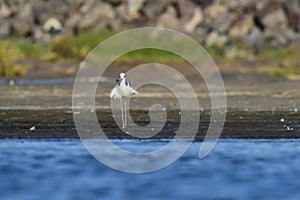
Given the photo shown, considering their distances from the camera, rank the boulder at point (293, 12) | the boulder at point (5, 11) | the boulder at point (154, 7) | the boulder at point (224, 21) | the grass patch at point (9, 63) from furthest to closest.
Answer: the boulder at point (154, 7) < the boulder at point (5, 11) < the boulder at point (293, 12) < the boulder at point (224, 21) < the grass patch at point (9, 63)

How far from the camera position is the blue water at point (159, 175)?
11078 mm

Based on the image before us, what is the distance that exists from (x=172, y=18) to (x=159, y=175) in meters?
28.3

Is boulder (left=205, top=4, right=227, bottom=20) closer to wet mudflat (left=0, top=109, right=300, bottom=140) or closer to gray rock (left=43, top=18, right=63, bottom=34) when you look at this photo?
gray rock (left=43, top=18, right=63, bottom=34)

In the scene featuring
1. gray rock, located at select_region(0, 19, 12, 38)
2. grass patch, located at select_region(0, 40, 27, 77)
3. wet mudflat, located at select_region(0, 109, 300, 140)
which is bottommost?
wet mudflat, located at select_region(0, 109, 300, 140)

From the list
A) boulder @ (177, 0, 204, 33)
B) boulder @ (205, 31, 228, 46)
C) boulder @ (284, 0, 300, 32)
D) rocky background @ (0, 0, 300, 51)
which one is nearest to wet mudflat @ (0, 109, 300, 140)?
boulder @ (205, 31, 228, 46)

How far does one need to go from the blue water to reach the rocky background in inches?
861

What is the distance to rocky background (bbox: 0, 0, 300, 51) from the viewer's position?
37469 mm

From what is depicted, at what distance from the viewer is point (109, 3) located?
4134 centimetres

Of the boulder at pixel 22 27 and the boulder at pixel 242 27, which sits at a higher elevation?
the boulder at pixel 242 27

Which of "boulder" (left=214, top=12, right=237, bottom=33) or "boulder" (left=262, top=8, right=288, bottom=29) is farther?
"boulder" (left=262, top=8, right=288, bottom=29)

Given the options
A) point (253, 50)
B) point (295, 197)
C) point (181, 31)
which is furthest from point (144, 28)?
point (295, 197)

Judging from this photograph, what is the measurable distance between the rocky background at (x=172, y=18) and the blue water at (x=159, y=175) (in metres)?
21.9

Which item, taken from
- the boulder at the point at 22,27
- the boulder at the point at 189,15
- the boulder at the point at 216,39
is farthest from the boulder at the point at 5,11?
the boulder at the point at 216,39

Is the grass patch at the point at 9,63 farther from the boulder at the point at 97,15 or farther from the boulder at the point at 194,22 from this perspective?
the boulder at the point at 194,22
